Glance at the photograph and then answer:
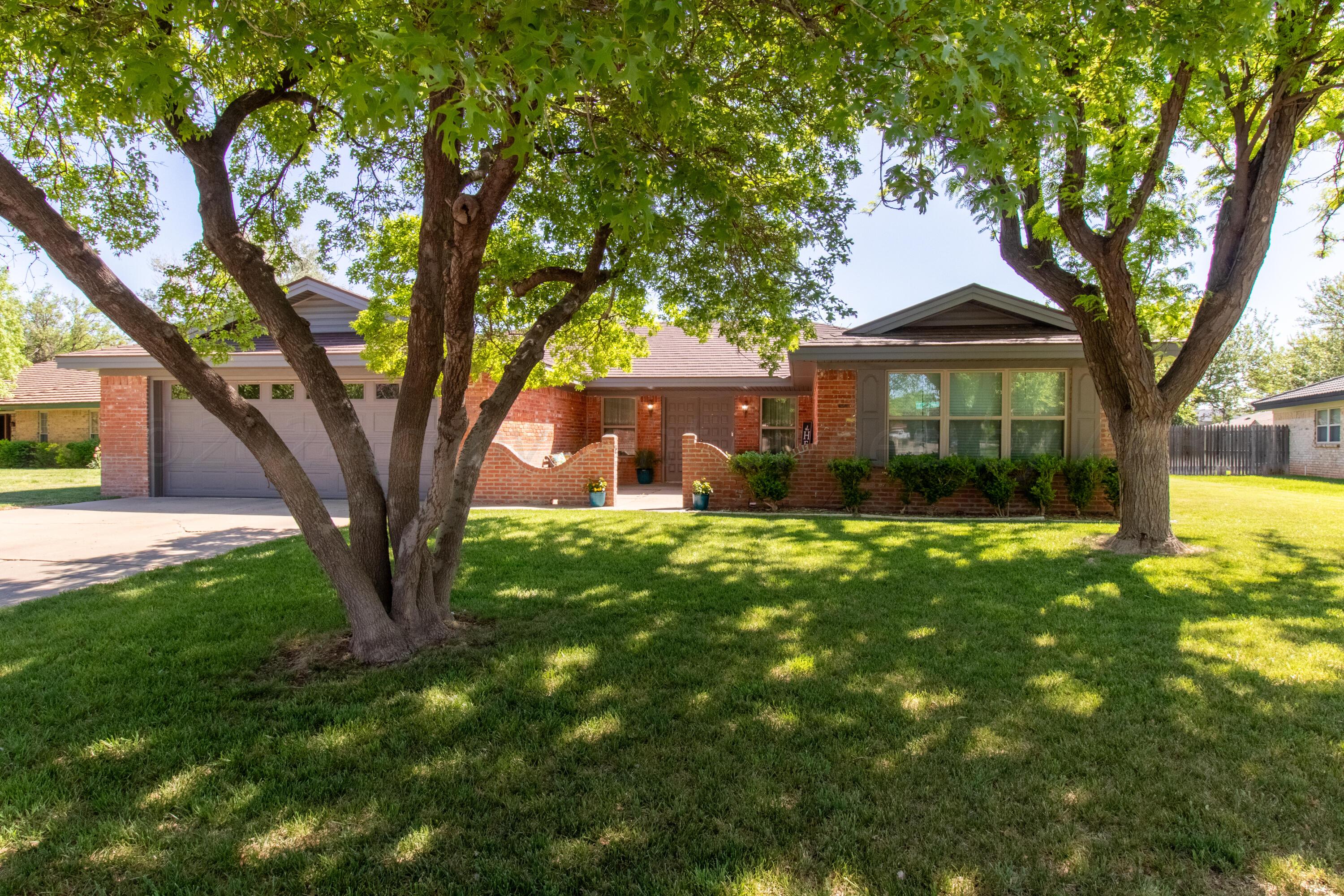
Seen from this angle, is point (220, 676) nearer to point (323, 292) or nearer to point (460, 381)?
point (460, 381)

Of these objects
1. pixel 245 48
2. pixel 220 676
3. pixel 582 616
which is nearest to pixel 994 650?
pixel 582 616

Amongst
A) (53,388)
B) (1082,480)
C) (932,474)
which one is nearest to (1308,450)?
Result: (1082,480)

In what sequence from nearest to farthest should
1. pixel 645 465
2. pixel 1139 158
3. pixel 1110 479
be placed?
pixel 1139 158 → pixel 1110 479 → pixel 645 465

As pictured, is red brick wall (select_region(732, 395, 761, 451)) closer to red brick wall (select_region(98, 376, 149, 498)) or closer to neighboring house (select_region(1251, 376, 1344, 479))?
red brick wall (select_region(98, 376, 149, 498))

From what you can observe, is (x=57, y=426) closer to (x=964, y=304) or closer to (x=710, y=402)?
(x=710, y=402)

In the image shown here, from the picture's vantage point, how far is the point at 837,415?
1155cm

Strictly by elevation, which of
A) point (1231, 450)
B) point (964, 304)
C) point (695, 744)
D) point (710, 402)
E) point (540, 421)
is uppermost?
point (964, 304)

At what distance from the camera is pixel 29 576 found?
658 cm

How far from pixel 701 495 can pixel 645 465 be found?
18.0 feet

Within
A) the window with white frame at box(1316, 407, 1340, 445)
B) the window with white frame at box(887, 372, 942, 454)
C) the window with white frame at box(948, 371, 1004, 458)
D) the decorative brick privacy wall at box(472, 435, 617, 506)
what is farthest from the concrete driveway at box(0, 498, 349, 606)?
the window with white frame at box(1316, 407, 1340, 445)

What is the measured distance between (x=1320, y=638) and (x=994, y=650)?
234 centimetres

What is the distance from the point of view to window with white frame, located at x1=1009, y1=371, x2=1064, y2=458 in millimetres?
11008

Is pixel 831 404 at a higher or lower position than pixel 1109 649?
higher

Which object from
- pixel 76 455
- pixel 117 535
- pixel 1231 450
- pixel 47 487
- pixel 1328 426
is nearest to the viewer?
pixel 117 535
